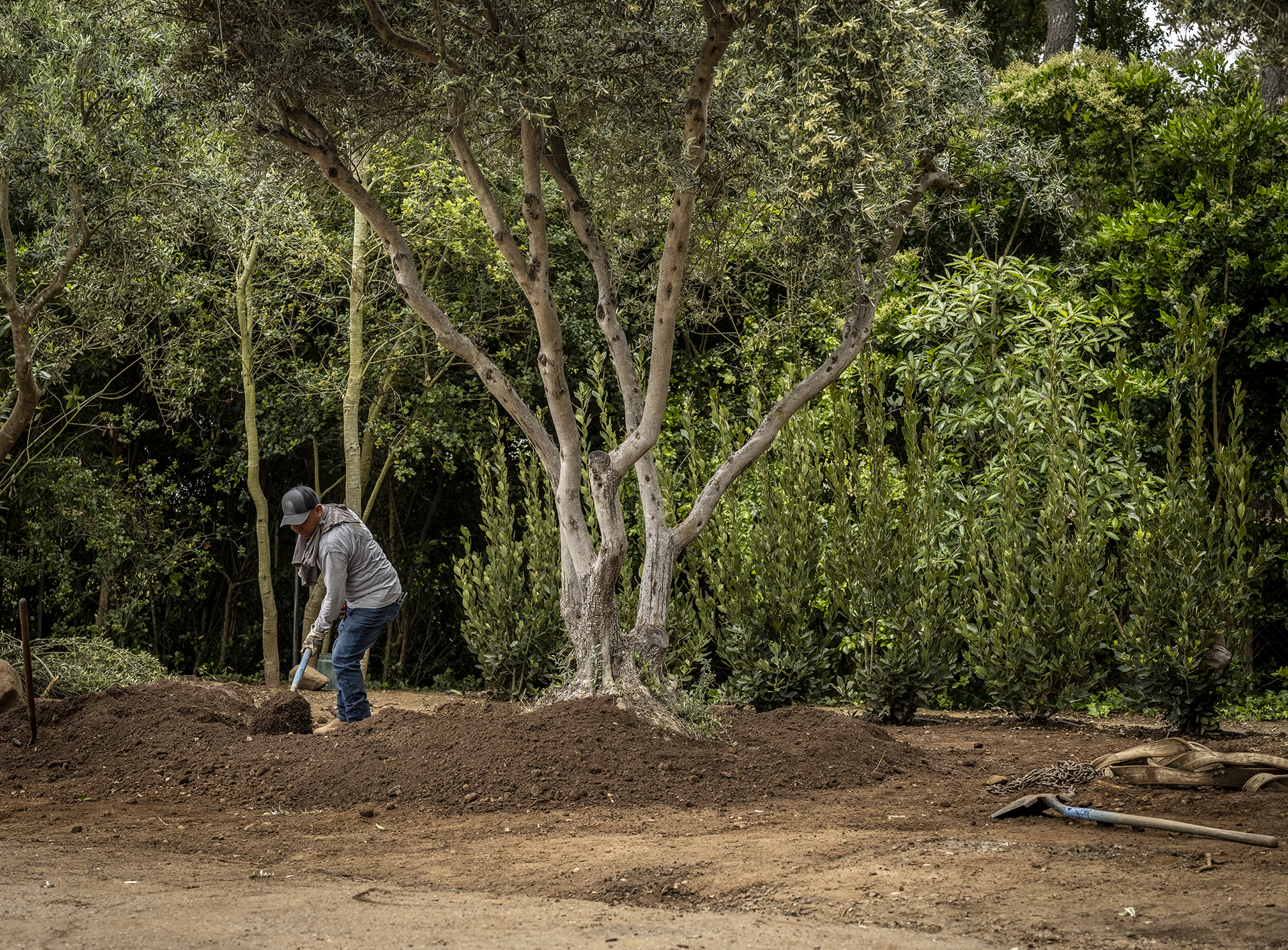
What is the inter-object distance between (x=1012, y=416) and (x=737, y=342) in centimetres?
378

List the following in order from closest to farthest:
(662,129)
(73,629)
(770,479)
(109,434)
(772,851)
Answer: (772,851)
(662,129)
(770,479)
(73,629)
(109,434)

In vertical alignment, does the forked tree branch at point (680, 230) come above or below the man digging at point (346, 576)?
above

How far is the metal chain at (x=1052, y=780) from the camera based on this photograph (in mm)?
4871

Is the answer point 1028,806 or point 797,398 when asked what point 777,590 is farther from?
point 1028,806

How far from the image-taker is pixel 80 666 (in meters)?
7.88

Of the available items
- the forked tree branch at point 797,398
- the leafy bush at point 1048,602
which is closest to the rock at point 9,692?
the forked tree branch at point 797,398

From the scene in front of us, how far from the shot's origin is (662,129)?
590 cm

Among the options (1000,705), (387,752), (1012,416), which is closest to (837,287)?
(1012,416)

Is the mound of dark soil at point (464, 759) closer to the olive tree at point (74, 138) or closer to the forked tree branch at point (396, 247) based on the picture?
the forked tree branch at point (396, 247)

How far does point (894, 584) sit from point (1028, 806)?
2.72 meters

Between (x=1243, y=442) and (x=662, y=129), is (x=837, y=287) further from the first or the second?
(x=1243, y=442)

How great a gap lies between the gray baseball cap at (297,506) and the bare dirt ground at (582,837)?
1106mm

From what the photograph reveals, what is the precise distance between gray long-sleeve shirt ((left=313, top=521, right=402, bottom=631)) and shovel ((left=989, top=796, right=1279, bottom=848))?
149 inches

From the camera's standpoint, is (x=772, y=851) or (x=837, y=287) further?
(x=837, y=287)
